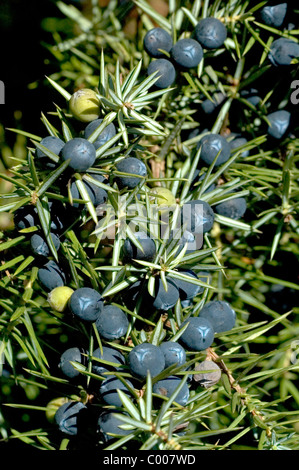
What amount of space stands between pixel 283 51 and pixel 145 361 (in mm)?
547

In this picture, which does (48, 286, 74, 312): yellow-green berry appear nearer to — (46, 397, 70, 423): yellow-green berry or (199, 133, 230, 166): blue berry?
(46, 397, 70, 423): yellow-green berry

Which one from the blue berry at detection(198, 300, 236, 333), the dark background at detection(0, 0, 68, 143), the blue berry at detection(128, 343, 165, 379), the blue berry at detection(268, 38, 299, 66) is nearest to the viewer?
the blue berry at detection(128, 343, 165, 379)

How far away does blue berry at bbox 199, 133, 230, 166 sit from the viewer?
755 millimetres

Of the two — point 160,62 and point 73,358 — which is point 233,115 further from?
point 73,358

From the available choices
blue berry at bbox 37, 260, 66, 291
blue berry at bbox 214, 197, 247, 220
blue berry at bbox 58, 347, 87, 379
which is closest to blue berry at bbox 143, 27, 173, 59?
blue berry at bbox 214, 197, 247, 220

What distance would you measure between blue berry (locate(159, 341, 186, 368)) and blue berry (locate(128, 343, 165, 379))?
0.9 inches

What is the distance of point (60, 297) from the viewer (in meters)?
0.64

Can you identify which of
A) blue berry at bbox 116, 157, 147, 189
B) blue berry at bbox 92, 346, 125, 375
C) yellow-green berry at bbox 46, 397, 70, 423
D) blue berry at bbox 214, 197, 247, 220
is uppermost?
blue berry at bbox 116, 157, 147, 189

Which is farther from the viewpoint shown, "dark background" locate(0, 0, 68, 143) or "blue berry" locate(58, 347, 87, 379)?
"dark background" locate(0, 0, 68, 143)

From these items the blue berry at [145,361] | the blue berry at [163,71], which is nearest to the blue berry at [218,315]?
the blue berry at [145,361]

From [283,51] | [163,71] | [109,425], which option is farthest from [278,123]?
[109,425]

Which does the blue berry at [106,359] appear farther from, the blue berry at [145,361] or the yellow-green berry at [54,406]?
the yellow-green berry at [54,406]

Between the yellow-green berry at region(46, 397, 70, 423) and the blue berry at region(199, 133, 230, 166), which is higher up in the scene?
the blue berry at region(199, 133, 230, 166)

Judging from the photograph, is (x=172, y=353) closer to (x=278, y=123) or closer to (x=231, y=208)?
(x=231, y=208)
